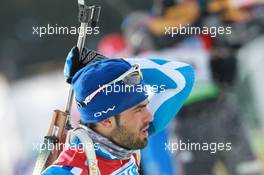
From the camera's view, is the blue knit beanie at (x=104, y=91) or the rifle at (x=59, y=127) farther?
the rifle at (x=59, y=127)

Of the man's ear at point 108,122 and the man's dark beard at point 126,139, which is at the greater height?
the man's ear at point 108,122

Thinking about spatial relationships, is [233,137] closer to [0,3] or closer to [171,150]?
[171,150]

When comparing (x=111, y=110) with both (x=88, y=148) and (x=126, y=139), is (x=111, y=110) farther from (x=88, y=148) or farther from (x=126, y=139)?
(x=88, y=148)

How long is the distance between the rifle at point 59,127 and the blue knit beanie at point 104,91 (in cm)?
17

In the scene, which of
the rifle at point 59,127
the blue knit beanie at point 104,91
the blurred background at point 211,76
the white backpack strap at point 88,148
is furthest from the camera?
the blurred background at point 211,76

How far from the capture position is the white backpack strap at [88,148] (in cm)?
386

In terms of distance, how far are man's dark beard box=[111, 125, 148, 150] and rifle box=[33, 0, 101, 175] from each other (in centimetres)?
31

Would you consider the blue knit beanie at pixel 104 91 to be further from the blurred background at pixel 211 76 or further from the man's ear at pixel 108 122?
the blurred background at pixel 211 76

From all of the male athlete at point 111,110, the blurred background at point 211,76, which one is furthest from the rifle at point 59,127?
the blurred background at point 211,76

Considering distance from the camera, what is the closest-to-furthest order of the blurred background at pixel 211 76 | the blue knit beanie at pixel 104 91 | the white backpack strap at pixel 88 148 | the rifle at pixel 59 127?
the white backpack strap at pixel 88 148 < the blue knit beanie at pixel 104 91 < the rifle at pixel 59 127 < the blurred background at pixel 211 76

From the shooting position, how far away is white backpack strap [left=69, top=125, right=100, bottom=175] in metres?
3.86

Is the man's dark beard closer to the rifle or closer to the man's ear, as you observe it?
the man's ear

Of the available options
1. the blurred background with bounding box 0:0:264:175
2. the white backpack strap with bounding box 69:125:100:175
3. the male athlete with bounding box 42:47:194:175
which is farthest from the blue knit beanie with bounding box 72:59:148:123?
the blurred background with bounding box 0:0:264:175

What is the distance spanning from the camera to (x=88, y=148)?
12.8 feet
